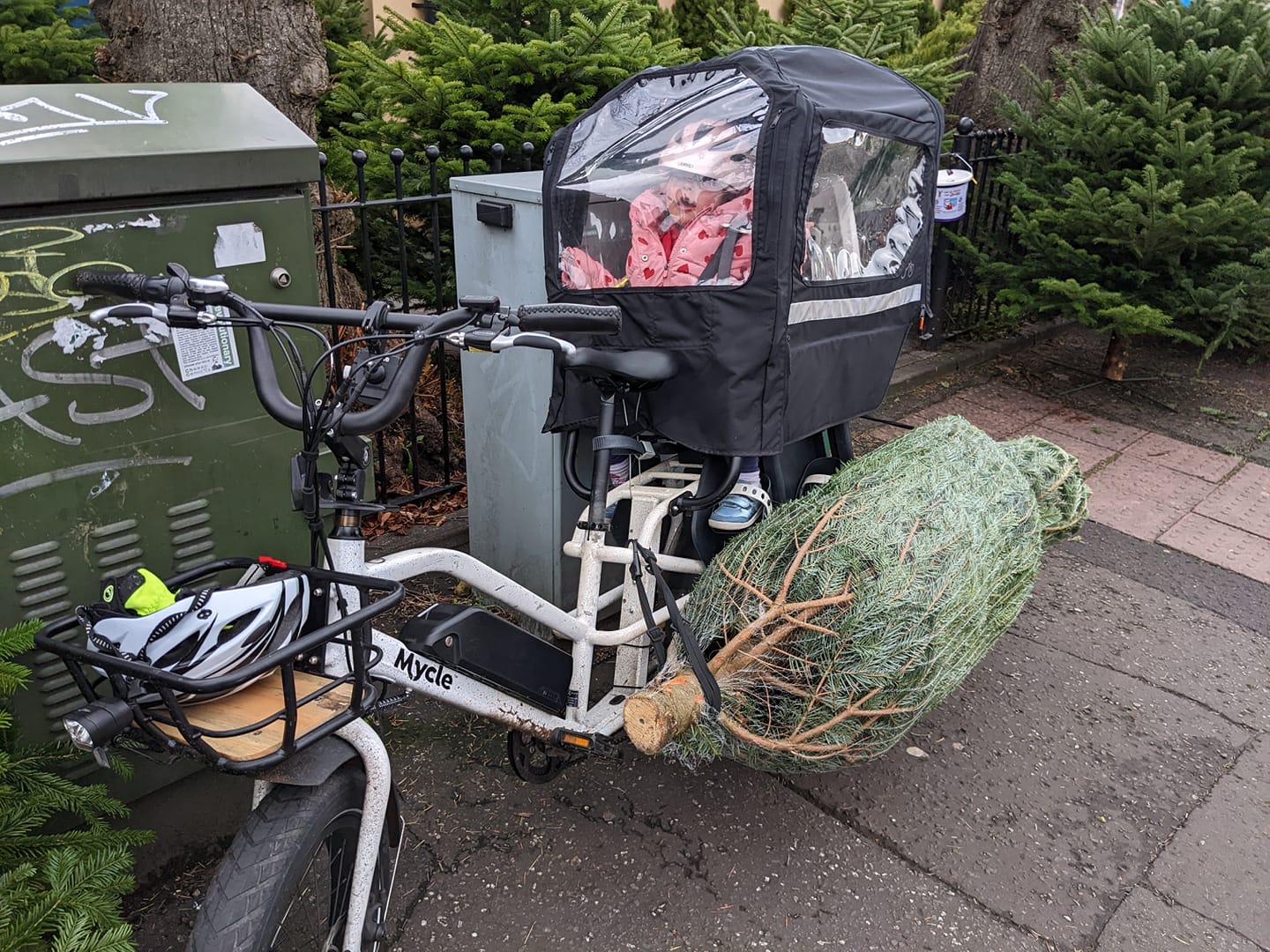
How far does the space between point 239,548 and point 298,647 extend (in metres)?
1.05

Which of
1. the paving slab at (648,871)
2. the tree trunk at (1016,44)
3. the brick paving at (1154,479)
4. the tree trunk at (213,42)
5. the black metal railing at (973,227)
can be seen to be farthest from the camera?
the tree trunk at (1016,44)

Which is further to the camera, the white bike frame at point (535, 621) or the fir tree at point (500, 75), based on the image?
the fir tree at point (500, 75)

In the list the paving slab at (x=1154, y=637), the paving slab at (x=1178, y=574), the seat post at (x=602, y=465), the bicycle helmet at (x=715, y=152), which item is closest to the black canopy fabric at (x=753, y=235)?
the bicycle helmet at (x=715, y=152)

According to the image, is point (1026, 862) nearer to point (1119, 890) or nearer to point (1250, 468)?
point (1119, 890)

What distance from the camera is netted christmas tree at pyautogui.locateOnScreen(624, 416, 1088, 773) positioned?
93.1 inches

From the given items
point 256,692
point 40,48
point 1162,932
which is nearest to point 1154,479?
point 1162,932

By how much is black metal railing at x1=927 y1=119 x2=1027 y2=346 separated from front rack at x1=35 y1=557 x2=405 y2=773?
5333 millimetres

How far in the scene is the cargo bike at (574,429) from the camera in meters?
1.76

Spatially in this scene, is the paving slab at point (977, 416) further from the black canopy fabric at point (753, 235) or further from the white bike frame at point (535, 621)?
the white bike frame at point (535, 621)

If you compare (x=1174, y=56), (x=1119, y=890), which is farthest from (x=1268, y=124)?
(x=1119, y=890)

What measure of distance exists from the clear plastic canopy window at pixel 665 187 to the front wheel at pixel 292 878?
4.78 ft

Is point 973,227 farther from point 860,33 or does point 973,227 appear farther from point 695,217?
point 695,217

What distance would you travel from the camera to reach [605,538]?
9.01ft

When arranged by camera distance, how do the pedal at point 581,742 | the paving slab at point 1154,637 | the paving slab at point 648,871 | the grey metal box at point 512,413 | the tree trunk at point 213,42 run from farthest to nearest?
the tree trunk at point 213,42, the paving slab at point 1154,637, the grey metal box at point 512,413, the pedal at point 581,742, the paving slab at point 648,871
